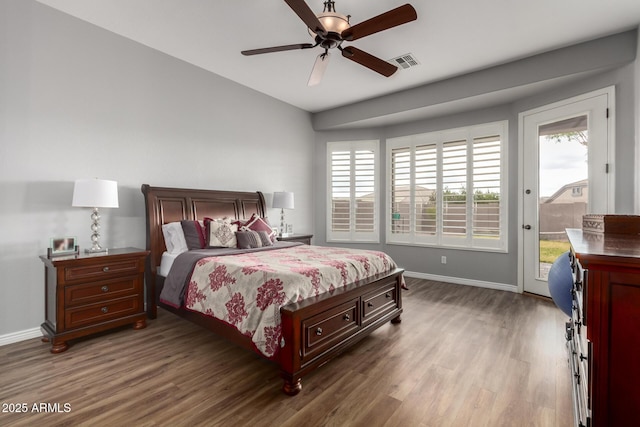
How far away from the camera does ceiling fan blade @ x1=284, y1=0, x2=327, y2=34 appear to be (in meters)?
2.04

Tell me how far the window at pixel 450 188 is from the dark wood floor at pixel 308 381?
6.43 ft

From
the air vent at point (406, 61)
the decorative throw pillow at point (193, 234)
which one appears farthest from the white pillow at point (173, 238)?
the air vent at point (406, 61)

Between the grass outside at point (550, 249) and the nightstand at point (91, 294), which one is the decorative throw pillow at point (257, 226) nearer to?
the nightstand at point (91, 294)

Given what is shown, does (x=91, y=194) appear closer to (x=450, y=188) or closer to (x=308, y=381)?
(x=308, y=381)

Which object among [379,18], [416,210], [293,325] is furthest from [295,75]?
[293,325]

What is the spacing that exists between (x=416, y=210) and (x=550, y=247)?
2.01 metres

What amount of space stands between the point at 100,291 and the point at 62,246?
1.81 ft

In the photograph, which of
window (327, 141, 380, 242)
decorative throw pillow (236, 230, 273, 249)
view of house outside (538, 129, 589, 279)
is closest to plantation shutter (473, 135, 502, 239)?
view of house outside (538, 129, 589, 279)

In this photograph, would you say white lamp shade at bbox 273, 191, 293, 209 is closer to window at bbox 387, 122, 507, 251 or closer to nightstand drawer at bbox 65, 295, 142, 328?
window at bbox 387, 122, 507, 251

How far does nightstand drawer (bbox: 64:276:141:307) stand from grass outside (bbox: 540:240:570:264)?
506cm

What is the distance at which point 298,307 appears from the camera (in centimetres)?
213

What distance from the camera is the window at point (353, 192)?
233 inches

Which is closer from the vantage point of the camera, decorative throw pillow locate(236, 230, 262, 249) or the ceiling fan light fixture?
the ceiling fan light fixture

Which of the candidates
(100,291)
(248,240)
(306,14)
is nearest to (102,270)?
(100,291)
